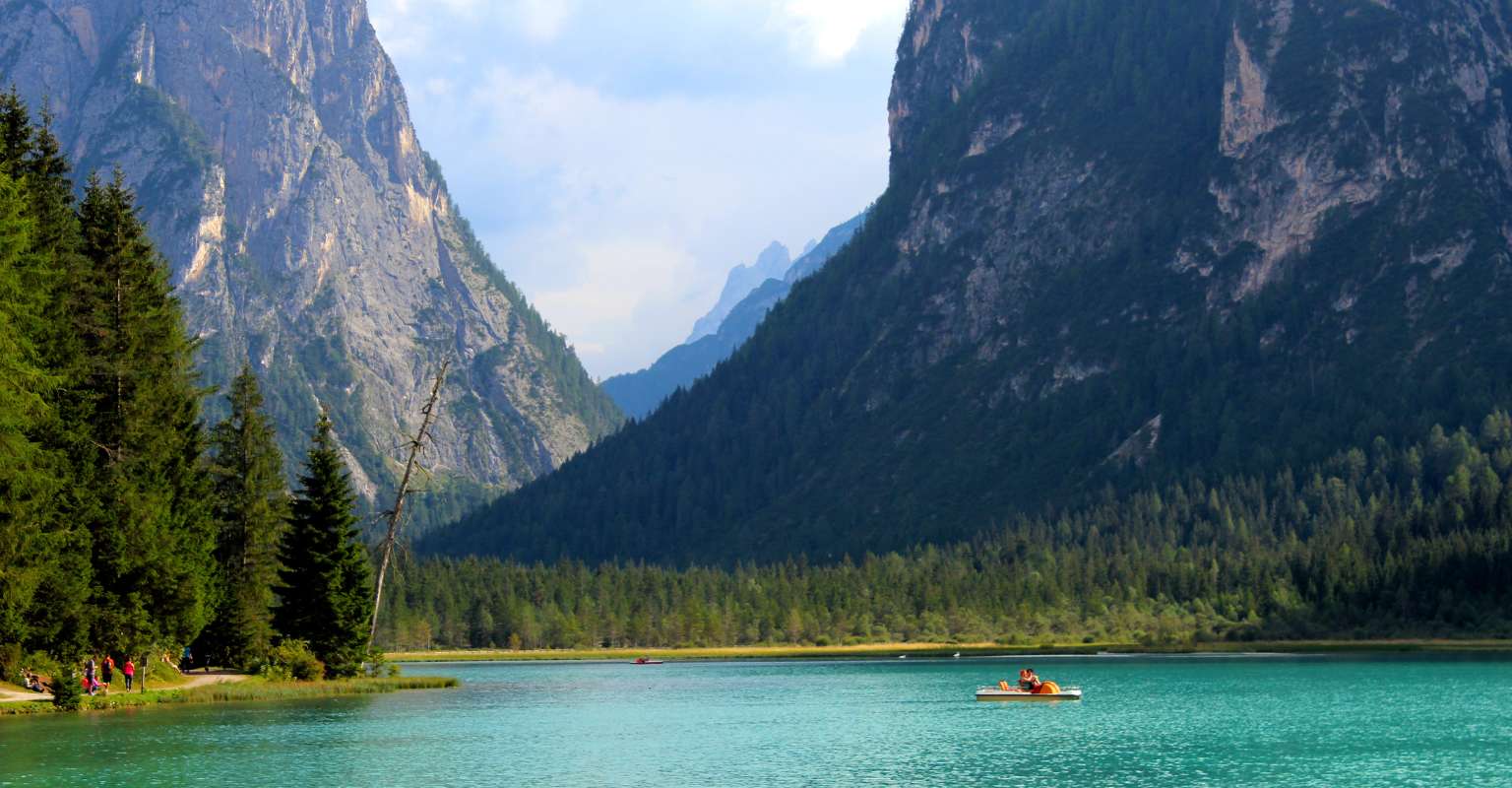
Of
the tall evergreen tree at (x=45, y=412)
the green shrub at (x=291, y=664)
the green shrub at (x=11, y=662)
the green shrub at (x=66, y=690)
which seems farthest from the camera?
the green shrub at (x=291, y=664)

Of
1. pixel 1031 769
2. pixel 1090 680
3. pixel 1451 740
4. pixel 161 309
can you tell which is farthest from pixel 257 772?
pixel 1090 680

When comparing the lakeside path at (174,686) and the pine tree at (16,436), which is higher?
the pine tree at (16,436)

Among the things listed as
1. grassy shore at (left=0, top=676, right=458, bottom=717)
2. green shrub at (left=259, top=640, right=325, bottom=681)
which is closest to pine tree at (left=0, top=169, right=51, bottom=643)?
grassy shore at (left=0, top=676, right=458, bottom=717)

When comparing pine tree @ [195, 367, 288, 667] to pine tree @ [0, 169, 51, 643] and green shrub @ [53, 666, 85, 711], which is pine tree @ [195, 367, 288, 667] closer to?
green shrub @ [53, 666, 85, 711]

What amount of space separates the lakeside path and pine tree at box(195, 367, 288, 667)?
7.78ft

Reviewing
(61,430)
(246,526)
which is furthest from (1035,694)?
(61,430)

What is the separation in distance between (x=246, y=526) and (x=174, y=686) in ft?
57.7

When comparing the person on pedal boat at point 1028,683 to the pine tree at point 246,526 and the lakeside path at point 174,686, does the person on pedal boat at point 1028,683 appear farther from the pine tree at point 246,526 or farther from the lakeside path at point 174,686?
the lakeside path at point 174,686

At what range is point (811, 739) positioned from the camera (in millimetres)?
96500

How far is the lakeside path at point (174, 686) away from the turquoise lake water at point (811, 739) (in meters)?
2.26

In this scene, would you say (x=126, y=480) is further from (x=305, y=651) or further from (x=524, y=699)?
(x=524, y=699)

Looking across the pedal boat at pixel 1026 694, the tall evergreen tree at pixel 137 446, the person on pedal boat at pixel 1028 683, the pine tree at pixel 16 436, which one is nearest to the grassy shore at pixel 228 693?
the tall evergreen tree at pixel 137 446

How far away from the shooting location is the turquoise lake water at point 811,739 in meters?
75.7

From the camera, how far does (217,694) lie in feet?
360
